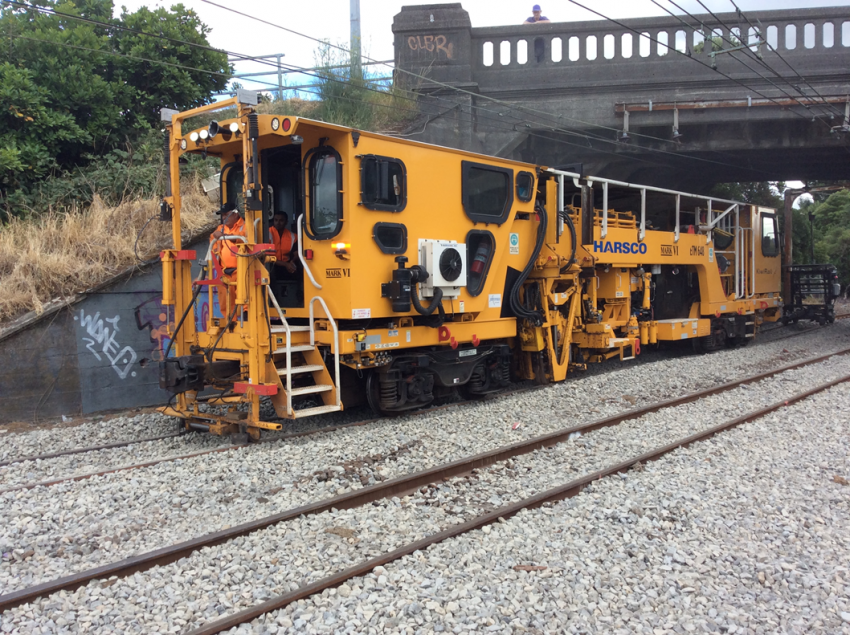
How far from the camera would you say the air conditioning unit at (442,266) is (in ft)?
25.2

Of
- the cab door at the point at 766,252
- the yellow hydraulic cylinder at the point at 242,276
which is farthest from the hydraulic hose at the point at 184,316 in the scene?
the cab door at the point at 766,252

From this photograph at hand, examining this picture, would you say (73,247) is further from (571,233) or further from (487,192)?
(571,233)

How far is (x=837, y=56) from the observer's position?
1447 centimetres

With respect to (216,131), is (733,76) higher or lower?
higher

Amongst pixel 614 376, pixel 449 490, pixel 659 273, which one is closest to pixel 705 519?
pixel 449 490

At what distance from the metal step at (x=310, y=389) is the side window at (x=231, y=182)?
2.79m

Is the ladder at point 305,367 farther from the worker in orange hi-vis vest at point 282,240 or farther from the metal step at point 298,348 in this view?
the worker in orange hi-vis vest at point 282,240

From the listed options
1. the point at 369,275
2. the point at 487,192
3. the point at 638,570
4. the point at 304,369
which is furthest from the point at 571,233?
the point at 638,570

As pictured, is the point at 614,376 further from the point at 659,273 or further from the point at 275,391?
the point at 275,391

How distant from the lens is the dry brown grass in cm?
886

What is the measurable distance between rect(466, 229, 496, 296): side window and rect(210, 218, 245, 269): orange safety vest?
9.73 ft

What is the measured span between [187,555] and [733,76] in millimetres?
15304

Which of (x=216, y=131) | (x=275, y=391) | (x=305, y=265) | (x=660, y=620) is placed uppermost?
(x=216, y=131)

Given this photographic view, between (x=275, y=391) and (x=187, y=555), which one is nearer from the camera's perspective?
(x=187, y=555)
